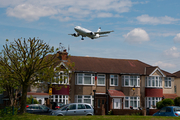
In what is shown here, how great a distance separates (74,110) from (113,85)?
19998mm

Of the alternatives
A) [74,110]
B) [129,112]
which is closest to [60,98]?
[129,112]

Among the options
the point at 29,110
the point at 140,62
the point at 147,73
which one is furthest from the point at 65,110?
the point at 140,62

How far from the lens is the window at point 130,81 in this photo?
4609cm

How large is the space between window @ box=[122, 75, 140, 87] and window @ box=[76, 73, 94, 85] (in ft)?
18.4

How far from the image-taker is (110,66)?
157 feet

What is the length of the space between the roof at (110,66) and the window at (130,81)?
90 cm

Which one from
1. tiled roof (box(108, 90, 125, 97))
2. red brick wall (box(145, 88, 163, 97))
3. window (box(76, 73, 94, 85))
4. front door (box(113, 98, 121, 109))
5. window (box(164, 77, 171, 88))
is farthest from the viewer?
window (box(164, 77, 171, 88))

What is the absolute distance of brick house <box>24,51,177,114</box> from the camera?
142 ft

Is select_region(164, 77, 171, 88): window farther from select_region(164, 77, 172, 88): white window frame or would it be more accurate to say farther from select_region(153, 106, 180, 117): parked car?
select_region(153, 106, 180, 117): parked car

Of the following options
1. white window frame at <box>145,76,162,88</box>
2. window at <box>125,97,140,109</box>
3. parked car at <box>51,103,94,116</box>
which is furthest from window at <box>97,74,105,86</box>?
parked car at <box>51,103,94,116</box>

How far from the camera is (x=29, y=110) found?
A: 3014cm

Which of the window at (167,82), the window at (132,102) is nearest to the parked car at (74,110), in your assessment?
the window at (132,102)

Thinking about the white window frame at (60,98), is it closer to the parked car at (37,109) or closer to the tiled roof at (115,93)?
the tiled roof at (115,93)

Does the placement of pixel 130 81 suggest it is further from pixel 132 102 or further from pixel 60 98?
pixel 60 98
